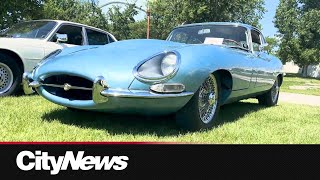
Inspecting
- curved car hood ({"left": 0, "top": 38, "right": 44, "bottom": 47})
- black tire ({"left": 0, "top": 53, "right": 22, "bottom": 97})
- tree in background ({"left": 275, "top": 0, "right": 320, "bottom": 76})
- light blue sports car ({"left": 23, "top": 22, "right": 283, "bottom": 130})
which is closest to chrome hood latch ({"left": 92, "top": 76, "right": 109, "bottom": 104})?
light blue sports car ({"left": 23, "top": 22, "right": 283, "bottom": 130})

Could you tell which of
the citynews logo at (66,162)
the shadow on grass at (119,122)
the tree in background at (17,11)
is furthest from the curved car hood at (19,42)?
the tree in background at (17,11)

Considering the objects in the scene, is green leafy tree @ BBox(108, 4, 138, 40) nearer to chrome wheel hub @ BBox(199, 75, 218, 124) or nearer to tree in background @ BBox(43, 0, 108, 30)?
tree in background @ BBox(43, 0, 108, 30)

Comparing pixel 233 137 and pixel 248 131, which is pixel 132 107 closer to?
pixel 233 137

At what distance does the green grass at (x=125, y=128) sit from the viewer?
367 cm

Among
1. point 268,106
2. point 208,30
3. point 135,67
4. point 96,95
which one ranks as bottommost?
point 268,106

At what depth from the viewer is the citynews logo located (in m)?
2.51

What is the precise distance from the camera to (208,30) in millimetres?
5773

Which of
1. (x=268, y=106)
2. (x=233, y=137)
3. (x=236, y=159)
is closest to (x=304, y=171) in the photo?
(x=236, y=159)

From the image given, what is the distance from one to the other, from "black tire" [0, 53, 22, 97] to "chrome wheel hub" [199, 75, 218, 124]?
333 centimetres

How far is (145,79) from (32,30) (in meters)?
4.25

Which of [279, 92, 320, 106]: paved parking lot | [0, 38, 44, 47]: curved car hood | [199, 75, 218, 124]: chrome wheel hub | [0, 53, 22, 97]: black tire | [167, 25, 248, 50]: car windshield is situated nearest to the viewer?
[199, 75, 218, 124]: chrome wheel hub

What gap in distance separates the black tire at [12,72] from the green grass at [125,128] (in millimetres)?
695

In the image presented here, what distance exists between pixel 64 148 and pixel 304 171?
5.37 feet

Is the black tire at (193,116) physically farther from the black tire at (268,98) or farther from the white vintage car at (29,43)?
the black tire at (268,98)
